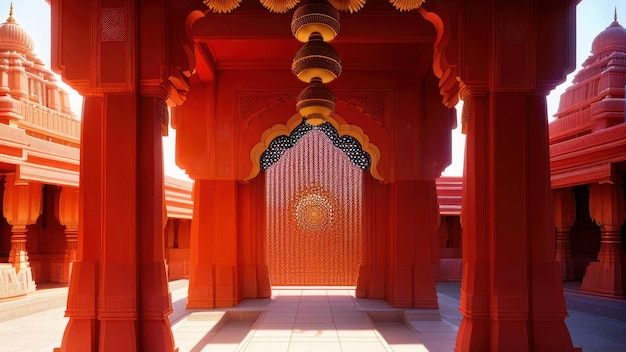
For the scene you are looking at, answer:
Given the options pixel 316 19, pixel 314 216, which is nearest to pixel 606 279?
pixel 314 216

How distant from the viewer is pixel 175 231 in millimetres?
14203

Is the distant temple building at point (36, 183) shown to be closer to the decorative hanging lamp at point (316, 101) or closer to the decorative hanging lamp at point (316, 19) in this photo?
the decorative hanging lamp at point (316, 101)

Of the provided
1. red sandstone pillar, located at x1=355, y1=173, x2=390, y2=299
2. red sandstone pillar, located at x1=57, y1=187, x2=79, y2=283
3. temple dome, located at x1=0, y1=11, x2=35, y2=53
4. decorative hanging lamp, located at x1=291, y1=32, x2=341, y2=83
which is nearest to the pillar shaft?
decorative hanging lamp, located at x1=291, y1=32, x2=341, y2=83

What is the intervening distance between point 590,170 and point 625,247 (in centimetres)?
375

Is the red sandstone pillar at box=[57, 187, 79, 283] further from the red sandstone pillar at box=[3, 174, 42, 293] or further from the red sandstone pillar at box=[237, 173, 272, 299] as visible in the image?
the red sandstone pillar at box=[237, 173, 272, 299]

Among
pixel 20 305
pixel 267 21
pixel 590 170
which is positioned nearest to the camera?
pixel 267 21

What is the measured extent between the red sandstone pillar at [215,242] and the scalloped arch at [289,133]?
48cm

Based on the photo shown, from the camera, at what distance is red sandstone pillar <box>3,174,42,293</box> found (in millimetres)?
9125

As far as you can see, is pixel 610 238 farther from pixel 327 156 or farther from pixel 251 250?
pixel 251 250

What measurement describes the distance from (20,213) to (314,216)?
5.20 m

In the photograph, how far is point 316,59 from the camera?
3.25 meters

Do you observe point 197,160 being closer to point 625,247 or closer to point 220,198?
point 220,198

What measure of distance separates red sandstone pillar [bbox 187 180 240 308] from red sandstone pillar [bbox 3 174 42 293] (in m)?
3.19

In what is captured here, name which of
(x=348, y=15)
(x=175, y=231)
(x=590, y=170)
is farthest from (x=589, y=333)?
(x=175, y=231)
